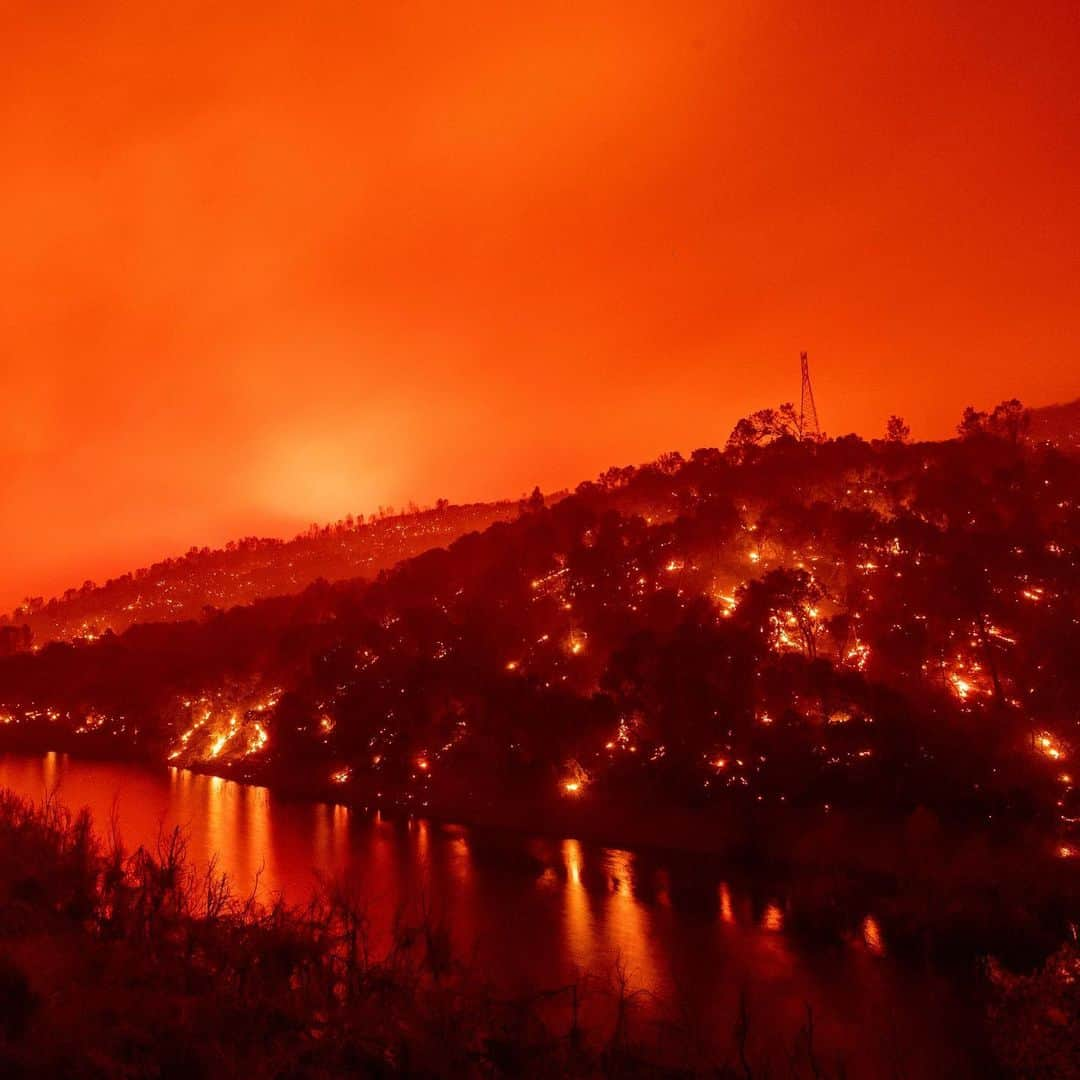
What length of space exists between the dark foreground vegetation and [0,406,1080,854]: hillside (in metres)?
14.2

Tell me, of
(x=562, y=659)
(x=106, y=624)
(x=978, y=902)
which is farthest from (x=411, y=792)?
(x=106, y=624)

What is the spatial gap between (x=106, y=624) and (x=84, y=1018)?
5287 inches

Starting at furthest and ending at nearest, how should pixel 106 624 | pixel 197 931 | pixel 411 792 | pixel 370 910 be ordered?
pixel 106 624
pixel 411 792
pixel 370 910
pixel 197 931

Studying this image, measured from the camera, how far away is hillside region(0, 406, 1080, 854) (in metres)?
31.7

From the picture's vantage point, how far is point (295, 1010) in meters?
12.1

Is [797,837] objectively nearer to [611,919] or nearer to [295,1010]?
[611,919]

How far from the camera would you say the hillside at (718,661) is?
31.7 m

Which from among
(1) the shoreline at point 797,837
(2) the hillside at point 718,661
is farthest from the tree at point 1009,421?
(1) the shoreline at point 797,837

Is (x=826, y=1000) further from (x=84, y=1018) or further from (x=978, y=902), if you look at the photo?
(x=84, y=1018)

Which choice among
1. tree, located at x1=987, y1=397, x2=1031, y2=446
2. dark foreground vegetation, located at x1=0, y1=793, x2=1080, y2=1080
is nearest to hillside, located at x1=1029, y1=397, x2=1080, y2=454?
tree, located at x1=987, y1=397, x2=1031, y2=446

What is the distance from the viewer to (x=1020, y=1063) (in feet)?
46.5

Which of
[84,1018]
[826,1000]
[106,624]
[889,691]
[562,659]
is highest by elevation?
[106,624]

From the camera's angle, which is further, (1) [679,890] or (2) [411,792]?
(2) [411,792]

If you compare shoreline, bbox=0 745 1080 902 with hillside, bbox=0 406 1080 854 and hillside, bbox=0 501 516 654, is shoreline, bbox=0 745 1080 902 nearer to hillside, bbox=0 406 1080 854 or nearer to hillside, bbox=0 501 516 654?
hillside, bbox=0 406 1080 854
